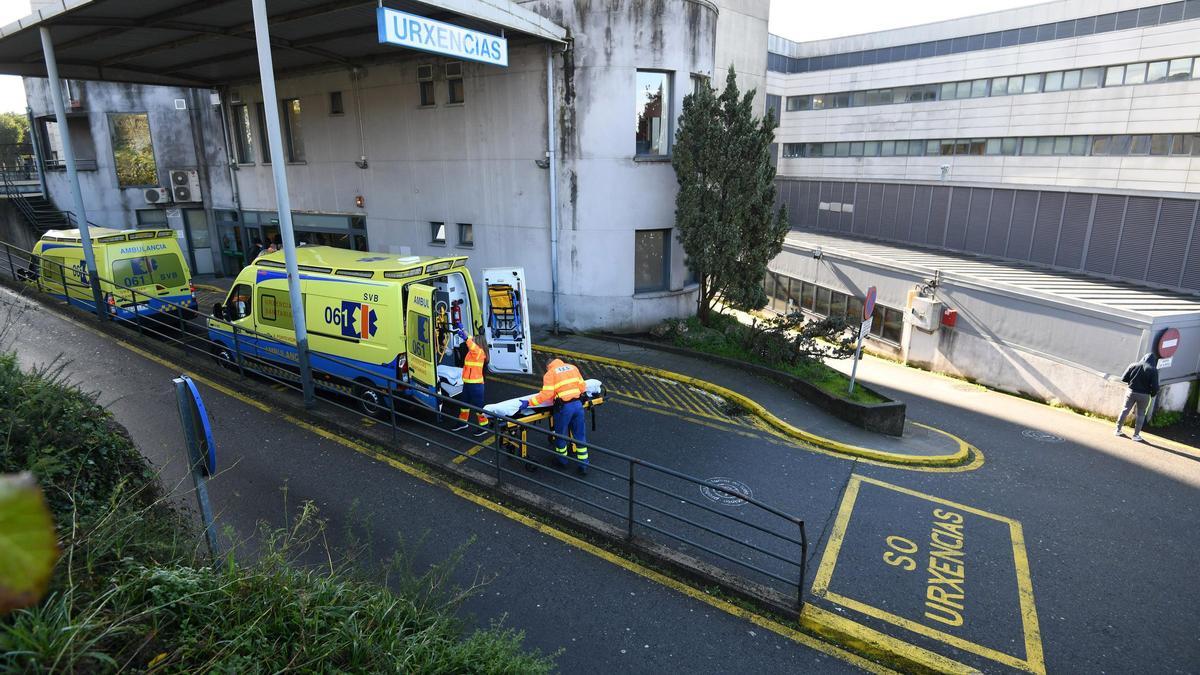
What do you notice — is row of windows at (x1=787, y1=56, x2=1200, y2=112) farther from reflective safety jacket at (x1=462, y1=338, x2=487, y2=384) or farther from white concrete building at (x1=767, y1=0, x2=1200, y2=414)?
reflective safety jacket at (x1=462, y1=338, x2=487, y2=384)

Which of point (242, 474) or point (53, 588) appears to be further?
point (242, 474)

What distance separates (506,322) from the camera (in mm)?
12422

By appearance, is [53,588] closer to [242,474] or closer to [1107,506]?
[242,474]

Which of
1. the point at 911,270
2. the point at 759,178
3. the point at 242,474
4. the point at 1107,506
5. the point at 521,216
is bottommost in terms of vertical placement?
the point at 1107,506

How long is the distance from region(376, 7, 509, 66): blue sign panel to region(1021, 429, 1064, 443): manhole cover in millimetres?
12760

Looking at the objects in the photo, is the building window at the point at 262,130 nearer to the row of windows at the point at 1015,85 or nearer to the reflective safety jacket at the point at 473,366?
the reflective safety jacket at the point at 473,366

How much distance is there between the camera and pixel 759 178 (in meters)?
13.9

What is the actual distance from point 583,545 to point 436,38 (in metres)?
8.68

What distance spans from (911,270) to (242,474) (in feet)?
58.8

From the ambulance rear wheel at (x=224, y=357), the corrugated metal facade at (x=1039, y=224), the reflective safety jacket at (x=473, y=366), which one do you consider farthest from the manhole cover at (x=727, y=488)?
the corrugated metal facade at (x=1039, y=224)

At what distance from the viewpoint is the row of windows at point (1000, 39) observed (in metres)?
25.3

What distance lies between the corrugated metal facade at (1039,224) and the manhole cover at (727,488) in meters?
15.3

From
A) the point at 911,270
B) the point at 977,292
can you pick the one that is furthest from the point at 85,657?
the point at 911,270

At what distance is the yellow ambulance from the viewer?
13.3 metres
